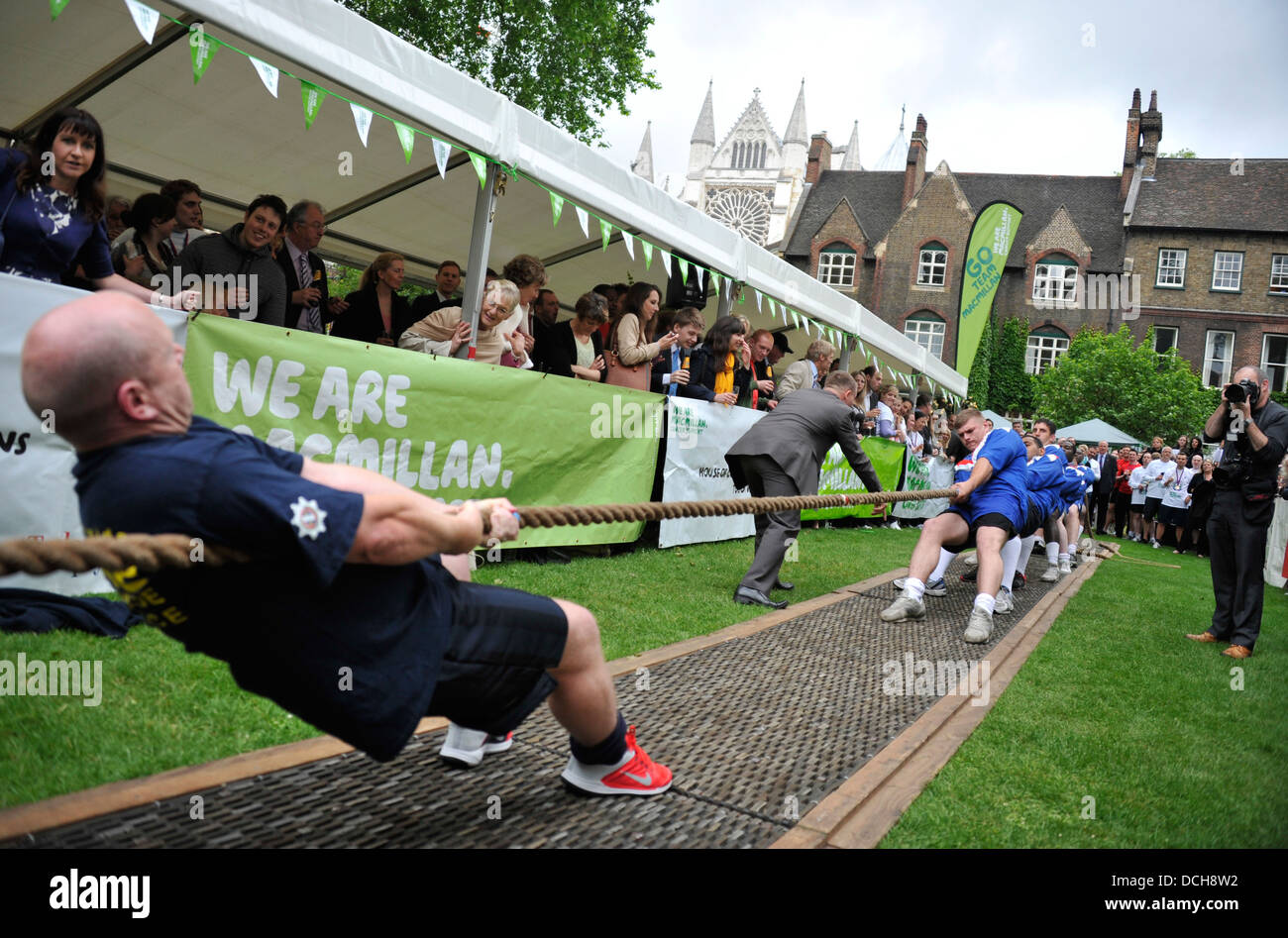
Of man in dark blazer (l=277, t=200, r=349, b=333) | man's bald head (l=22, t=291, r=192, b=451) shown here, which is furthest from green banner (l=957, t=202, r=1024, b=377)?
man's bald head (l=22, t=291, r=192, b=451)

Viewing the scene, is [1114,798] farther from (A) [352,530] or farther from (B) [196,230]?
(B) [196,230]

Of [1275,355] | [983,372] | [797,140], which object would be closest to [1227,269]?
[1275,355]

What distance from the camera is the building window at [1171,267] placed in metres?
42.0

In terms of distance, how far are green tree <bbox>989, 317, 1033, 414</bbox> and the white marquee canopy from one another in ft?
111

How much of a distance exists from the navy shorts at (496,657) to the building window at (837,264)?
47010mm

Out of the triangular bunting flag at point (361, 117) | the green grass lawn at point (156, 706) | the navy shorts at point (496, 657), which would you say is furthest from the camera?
the triangular bunting flag at point (361, 117)

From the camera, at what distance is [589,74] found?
26688 mm

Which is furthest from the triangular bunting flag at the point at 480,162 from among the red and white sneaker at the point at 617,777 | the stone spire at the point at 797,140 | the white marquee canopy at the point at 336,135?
the stone spire at the point at 797,140

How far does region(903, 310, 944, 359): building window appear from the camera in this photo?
1761 inches

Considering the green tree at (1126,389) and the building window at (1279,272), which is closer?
the green tree at (1126,389)

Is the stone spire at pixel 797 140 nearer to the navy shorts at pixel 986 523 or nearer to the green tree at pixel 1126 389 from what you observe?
the green tree at pixel 1126 389

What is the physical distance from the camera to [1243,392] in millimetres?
6664

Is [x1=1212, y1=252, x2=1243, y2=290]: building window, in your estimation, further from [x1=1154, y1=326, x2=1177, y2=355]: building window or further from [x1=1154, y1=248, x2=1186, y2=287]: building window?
[x1=1154, y1=326, x2=1177, y2=355]: building window
